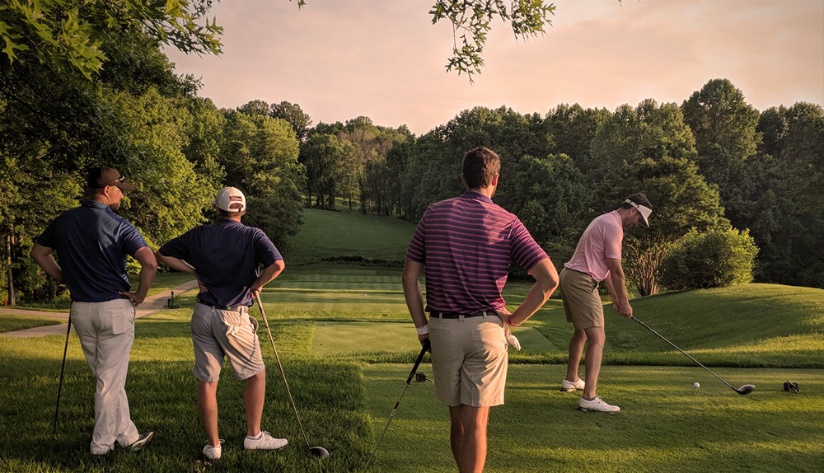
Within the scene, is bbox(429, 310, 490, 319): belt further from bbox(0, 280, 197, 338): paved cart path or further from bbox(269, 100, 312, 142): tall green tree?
bbox(269, 100, 312, 142): tall green tree

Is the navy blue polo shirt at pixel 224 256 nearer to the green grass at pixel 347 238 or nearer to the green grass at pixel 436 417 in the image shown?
the green grass at pixel 436 417

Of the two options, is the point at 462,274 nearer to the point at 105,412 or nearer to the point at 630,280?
the point at 105,412

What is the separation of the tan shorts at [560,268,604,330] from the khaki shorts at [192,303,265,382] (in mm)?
3479

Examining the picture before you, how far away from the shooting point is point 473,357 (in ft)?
11.4

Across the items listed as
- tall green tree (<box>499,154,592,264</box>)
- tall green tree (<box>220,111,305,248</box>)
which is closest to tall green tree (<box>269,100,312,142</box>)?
tall green tree (<box>220,111,305,248</box>)

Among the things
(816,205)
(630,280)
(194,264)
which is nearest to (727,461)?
(194,264)

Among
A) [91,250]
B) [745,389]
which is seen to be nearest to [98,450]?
[91,250]

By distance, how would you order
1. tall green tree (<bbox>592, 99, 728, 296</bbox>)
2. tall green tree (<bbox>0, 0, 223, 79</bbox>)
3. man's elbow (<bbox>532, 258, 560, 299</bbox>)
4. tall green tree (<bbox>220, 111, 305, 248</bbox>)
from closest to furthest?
man's elbow (<bbox>532, 258, 560, 299</bbox>)
tall green tree (<bbox>0, 0, 223, 79</bbox>)
tall green tree (<bbox>592, 99, 728, 296</bbox>)
tall green tree (<bbox>220, 111, 305, 248</bbox>)

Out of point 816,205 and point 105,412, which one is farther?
point 816,205

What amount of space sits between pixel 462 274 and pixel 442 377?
71cm

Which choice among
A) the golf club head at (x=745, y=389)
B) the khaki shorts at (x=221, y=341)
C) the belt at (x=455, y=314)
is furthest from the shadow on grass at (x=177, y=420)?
the golf club head at (x=745, y=389)

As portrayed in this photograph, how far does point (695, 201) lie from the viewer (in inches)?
1309

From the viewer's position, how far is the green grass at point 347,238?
58.5 metres

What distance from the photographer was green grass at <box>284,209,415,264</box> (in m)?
58.5
